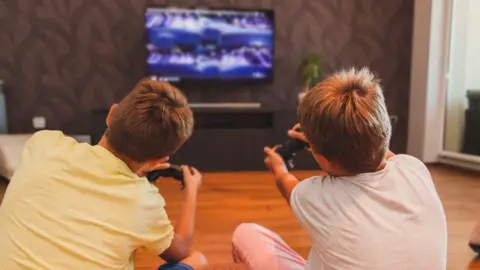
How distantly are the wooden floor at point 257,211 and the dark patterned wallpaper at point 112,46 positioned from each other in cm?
112

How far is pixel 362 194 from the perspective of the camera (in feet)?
2.99

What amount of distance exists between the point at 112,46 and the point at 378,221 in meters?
3.41

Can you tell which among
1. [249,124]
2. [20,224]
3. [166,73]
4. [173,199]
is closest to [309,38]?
[249,124]

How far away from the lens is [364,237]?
886 millimetres

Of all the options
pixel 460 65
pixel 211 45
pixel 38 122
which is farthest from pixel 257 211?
pixel 460 65

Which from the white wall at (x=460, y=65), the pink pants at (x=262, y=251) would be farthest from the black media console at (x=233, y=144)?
the pink pants at (x=262, y=251)

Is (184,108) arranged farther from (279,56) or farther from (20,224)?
(279,56)

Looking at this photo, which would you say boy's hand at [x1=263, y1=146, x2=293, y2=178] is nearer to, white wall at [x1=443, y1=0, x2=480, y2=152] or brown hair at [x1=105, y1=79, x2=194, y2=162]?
brown hair at [x1=105, y1=79, x2=194, y2=162]

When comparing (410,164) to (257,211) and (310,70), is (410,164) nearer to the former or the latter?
(257,211)

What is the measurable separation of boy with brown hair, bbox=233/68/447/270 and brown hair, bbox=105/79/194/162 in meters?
0.28

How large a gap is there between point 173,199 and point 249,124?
1303 millimetres

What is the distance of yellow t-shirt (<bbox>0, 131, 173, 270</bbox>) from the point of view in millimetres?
914

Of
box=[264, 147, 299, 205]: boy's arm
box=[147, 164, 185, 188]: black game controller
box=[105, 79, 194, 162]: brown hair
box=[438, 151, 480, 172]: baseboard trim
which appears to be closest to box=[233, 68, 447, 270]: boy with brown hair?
box=[264, 147, 299, 205]: boy's arm

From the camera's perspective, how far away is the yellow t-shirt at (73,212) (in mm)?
914
